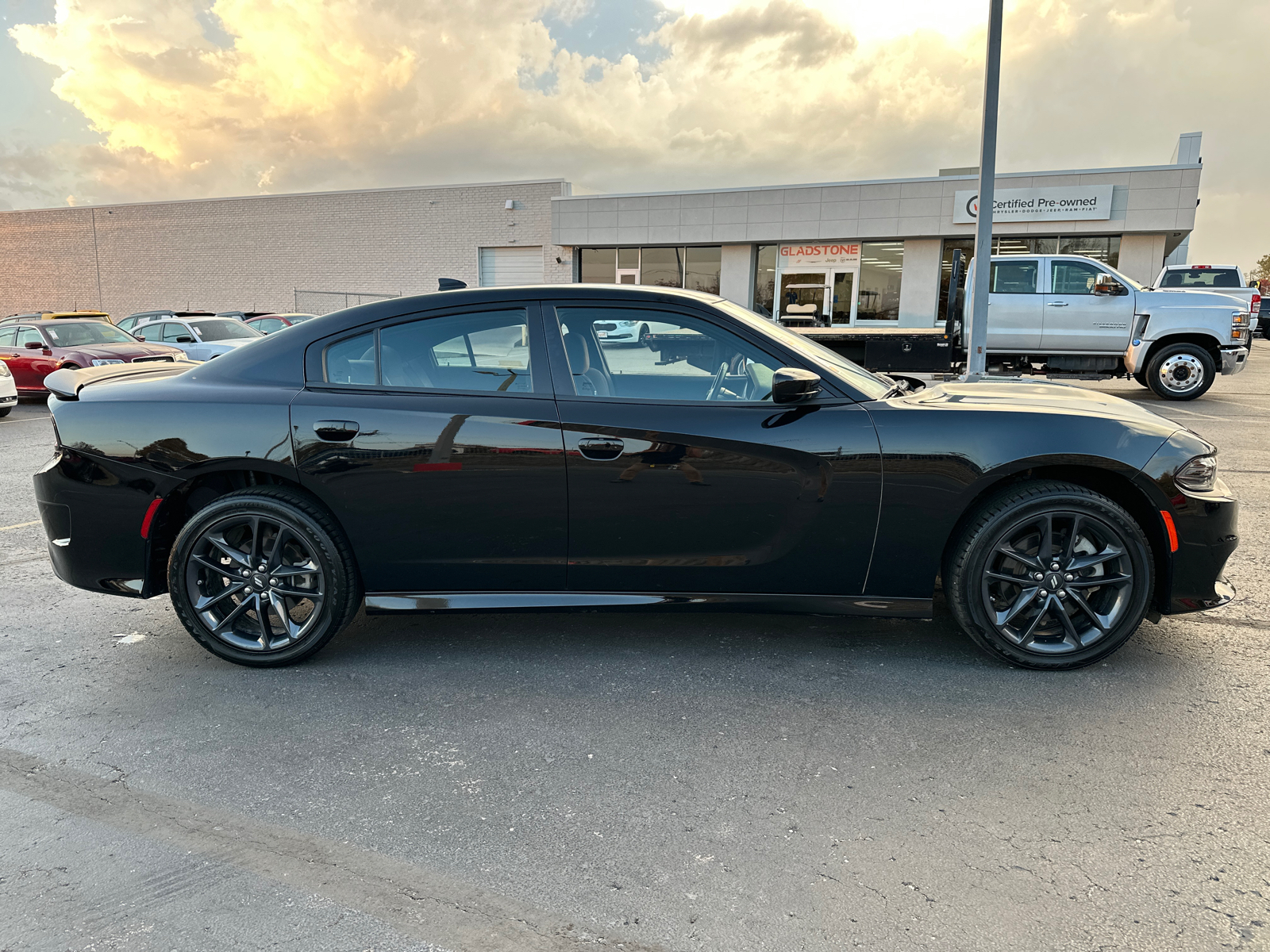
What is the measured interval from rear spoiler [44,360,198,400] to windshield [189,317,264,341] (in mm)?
14320

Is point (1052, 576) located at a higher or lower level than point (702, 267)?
lower

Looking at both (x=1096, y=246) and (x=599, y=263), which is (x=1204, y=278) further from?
(x=599, y=263)

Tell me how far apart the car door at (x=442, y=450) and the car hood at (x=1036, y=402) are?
1.53 meters

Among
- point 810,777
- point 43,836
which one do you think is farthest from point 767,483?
point 43,836

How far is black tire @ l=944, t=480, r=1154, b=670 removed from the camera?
3.36 meters

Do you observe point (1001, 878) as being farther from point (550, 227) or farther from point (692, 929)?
point (550, 227)

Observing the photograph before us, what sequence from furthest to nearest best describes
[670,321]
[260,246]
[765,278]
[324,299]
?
[260,246] → [324,299] → [765,278] → [670,321]

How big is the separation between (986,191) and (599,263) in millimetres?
21532

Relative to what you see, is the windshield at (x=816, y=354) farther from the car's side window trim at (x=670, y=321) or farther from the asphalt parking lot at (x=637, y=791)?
the asphalt parking lot at (x=637, y=791)

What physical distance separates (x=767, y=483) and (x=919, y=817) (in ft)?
4.36

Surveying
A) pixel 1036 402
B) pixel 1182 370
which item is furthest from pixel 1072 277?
pixel 1036 402

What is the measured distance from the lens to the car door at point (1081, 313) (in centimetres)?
1321

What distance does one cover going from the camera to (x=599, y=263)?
101 feet

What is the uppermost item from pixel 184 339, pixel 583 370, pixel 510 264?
pixel 510 264
